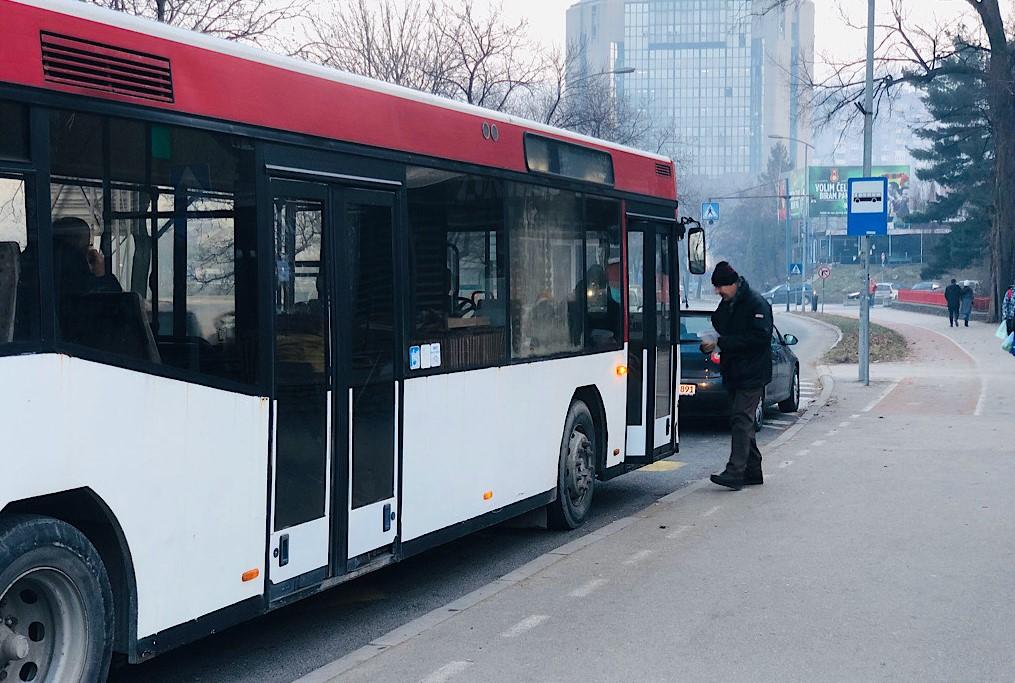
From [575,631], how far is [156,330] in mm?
2684

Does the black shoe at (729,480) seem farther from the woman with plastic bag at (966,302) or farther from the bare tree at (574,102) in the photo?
the woman with plastic bag at (966,302)

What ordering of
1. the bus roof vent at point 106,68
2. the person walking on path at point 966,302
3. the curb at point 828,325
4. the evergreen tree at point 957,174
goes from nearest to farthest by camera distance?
the bus roof vent at point 106,68
the curb at point 828,325
the person walking on path at point 966,302
the evergreen tree at point 957,174

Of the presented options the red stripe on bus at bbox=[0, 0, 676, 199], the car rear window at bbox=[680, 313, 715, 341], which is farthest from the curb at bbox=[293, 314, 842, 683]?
the car rear window at bbox=[680, 313, 715, 341]

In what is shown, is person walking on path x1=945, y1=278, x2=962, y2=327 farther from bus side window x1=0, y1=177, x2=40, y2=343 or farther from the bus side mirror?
bus side window x1=0, y1=177, x2=40, y2=343

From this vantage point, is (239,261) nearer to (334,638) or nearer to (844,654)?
(334,638)

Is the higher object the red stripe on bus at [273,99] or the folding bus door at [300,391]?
the red stripe on bus at [273,99]

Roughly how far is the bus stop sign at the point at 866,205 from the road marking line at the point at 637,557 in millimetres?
15838

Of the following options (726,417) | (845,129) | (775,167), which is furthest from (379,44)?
(775,167)

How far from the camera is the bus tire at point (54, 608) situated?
462cm

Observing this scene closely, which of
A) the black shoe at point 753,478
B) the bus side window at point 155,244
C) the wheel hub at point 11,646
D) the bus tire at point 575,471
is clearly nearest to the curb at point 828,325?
the black shoe at point 753,478

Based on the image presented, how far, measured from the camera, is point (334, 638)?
6789 mm

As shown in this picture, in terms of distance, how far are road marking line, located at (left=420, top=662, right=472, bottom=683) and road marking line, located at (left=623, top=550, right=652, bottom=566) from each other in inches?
98.3

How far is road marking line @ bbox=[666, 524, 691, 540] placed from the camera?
932cm

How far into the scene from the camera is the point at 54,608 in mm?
4812
